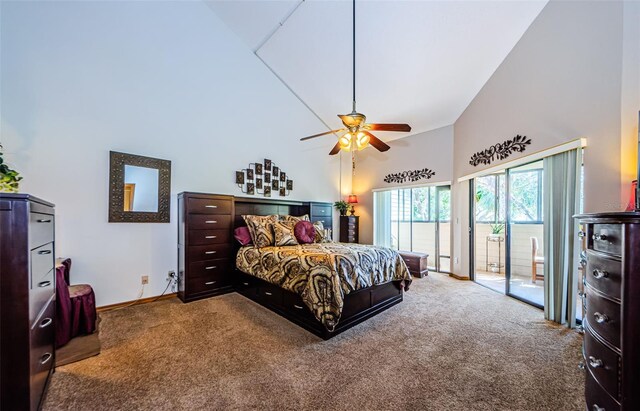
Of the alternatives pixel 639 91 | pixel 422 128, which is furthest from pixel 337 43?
pixel 639 91

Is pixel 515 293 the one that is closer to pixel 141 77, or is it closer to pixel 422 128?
pixel 422 128

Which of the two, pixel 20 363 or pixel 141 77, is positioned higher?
pixel 141 77

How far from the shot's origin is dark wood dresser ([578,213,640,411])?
1062 mm

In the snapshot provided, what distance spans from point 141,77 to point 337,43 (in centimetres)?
288

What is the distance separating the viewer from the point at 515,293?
143 inches

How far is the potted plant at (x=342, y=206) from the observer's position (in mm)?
6066

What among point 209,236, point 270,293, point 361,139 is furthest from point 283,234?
point 361,139

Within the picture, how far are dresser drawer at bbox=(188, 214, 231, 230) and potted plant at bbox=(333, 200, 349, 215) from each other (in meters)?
2.92

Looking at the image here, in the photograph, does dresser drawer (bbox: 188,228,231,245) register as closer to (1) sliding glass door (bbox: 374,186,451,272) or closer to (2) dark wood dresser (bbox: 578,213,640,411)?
(1) sliding glass door (bbox: 374,186,451,272)

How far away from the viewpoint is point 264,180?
4672mm

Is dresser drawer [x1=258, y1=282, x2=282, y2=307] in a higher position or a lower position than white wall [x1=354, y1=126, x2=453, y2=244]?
lower

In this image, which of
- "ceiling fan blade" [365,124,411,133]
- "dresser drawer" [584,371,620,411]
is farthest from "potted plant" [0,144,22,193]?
"dresser drawer" [584,371,620,411]

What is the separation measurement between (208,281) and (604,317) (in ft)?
12.8

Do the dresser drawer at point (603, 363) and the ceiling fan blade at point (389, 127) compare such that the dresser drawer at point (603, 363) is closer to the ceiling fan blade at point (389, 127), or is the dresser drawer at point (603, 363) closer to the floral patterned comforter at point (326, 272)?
the floral patterned comforter at point (326, 272)
